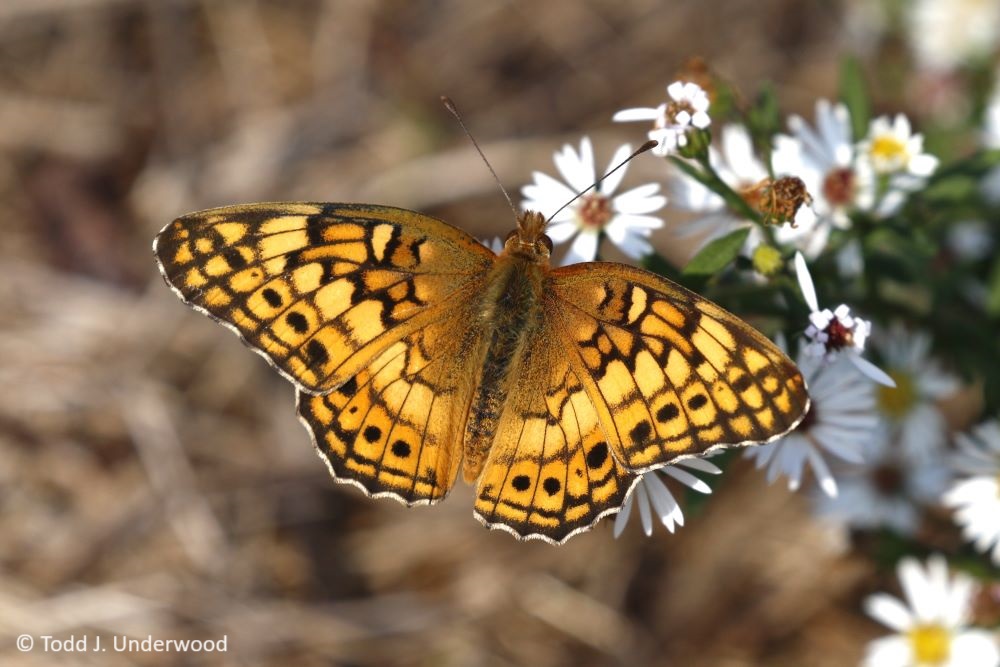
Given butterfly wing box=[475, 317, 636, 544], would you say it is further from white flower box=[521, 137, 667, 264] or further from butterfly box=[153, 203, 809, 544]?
white flower box=[521, 137, 667, 264]

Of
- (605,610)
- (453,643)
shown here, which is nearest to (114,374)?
(453,643)

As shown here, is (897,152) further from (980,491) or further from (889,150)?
(980,491)

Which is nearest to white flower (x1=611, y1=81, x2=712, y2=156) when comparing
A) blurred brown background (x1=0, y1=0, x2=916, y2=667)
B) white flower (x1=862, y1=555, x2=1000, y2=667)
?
white flower (x1=862, y1=555, x2=1000, y2=667)

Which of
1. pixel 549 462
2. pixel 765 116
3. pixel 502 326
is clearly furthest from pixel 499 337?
pixel 765 116

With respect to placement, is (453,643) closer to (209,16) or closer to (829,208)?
(829,208)

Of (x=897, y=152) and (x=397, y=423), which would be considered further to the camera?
(x=897, y=152)

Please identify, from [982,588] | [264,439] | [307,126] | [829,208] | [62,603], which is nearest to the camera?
[829,208]
